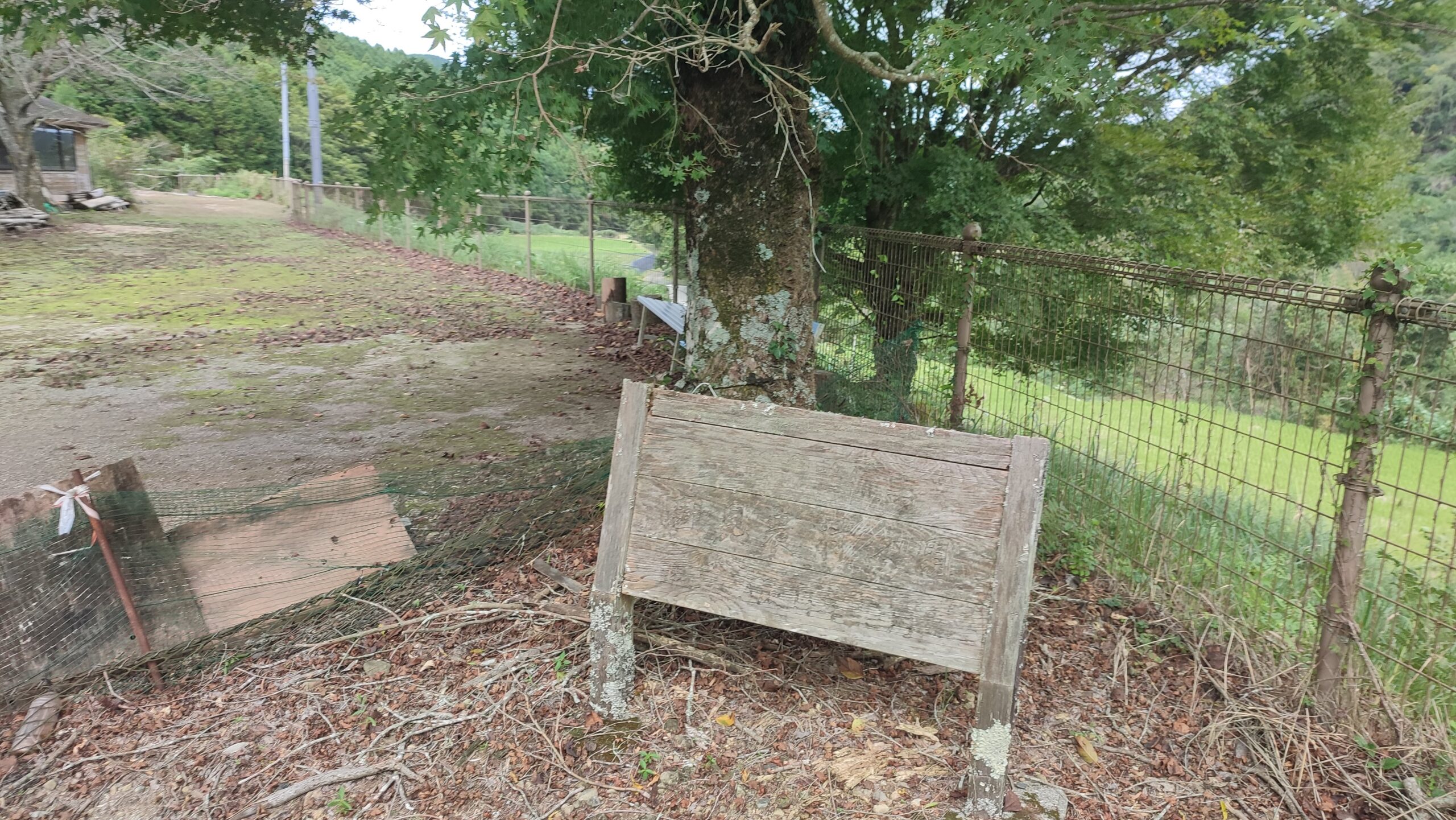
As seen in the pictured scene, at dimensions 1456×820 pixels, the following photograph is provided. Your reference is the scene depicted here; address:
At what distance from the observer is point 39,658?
3.31 metres

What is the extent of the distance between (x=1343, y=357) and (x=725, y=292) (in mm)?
2840

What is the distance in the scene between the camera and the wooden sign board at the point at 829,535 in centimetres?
257

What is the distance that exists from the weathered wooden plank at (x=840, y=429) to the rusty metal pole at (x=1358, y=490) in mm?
1308

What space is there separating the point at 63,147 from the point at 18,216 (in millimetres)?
9264

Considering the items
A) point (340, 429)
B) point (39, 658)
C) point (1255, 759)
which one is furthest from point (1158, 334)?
point (340, 429)

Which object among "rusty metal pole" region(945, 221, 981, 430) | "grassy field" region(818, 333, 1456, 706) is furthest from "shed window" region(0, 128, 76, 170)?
"grassy field" region(818, 333, 1456, 706)

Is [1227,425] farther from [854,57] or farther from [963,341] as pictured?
[854,57]

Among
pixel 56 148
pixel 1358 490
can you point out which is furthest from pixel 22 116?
pixel 1358 490

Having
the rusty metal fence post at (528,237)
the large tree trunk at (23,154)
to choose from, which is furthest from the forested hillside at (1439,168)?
the large tree trunk at (23,154)

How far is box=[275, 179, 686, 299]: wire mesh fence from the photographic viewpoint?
12.7 meters

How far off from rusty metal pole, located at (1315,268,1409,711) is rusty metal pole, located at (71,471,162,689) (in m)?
4.43

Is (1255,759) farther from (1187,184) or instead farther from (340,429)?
(340,429)

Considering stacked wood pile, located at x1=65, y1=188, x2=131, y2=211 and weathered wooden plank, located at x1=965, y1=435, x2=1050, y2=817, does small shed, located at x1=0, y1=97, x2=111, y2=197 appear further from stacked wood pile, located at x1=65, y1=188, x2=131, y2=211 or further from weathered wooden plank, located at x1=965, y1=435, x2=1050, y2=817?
weathered wooden plank, located at x1=965, y1=435, x2=1050, y2=817

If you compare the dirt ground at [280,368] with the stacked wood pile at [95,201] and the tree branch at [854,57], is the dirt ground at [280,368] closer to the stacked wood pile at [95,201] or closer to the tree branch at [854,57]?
the tree branch at [854,57]
